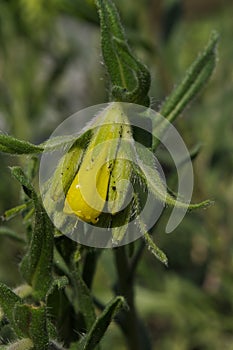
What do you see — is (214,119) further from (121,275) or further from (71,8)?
(121,275)

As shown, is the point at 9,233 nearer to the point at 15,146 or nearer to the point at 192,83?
the point at 15,146

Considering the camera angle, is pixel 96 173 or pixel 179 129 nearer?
pixel 96 173

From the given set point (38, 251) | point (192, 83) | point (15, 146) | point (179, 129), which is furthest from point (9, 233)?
point (179, 129)

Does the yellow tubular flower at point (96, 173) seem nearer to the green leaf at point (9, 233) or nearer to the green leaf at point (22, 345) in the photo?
the green leaf at point (22, 345)

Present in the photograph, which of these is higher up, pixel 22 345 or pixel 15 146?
pixel 15 146

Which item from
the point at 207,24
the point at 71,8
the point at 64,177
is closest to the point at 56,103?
the point at 71,8

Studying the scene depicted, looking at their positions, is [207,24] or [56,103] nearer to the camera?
[56,103]

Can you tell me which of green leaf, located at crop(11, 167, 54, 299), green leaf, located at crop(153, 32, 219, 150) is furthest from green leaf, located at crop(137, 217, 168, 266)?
green leaf, located at crop(153, 32, 219, 150)
